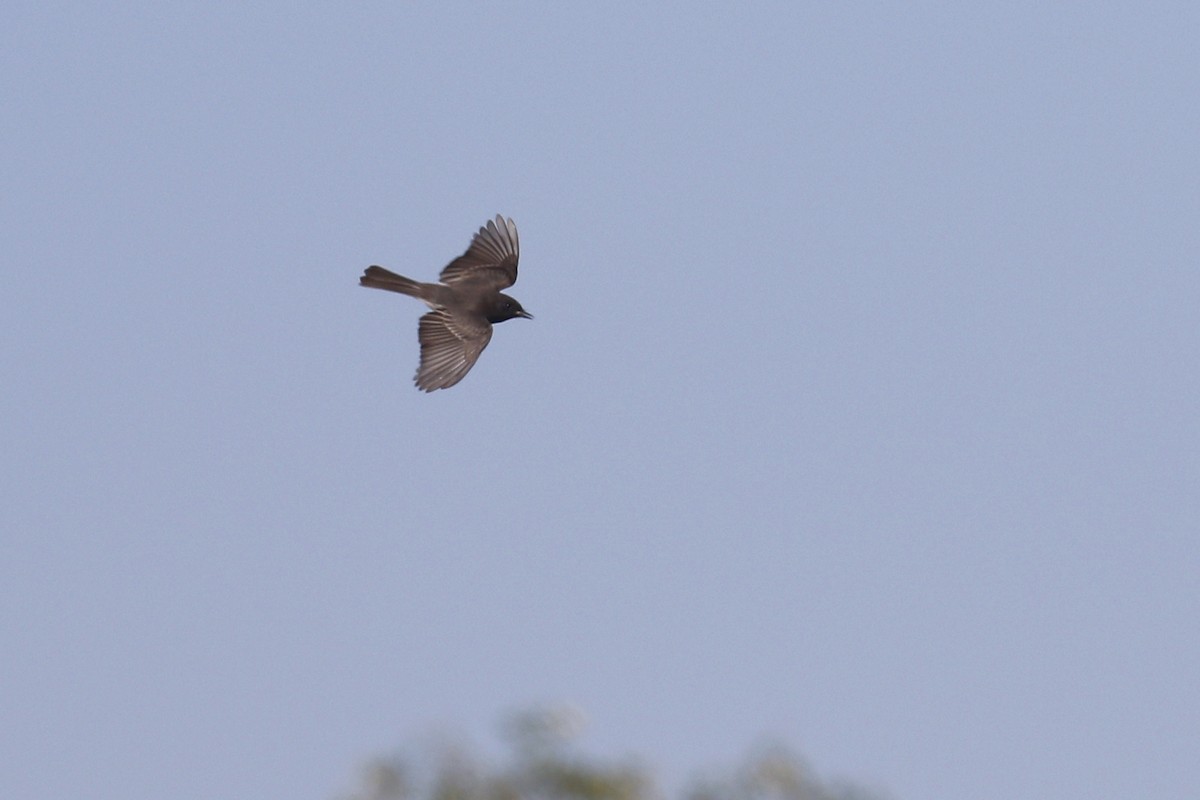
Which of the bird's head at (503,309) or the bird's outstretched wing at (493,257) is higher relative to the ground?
the bird's outstretched wing at (493,257)

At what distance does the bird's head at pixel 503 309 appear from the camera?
23.0 meters

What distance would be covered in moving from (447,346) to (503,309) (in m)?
1.57

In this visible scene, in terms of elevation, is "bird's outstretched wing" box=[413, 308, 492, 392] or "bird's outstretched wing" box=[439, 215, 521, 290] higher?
"bird's outstretched wing" box=[439, 215, 521, 290]

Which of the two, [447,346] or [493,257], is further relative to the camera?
[493,257]

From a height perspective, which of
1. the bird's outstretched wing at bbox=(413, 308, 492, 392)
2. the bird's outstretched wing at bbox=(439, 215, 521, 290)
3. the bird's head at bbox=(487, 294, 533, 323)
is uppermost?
the bird's outstretched wing at bbox=(439, 215, 521, 290)

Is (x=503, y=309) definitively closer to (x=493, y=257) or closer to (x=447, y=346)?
(x=493, y=257)

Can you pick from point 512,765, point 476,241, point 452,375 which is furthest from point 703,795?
point 476,241

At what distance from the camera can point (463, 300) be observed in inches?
893

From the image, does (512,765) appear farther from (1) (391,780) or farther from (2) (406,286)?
(2) (406,286)

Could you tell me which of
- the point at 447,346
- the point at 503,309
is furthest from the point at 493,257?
the point at 447,346

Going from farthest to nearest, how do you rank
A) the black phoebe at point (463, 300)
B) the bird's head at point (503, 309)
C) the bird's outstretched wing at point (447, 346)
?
the bird's head at point (503, 309) < the black phoebe at point (463, 300) < the bird's outstretched wing at point (447, 346)

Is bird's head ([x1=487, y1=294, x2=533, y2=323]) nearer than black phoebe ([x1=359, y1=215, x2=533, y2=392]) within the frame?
No

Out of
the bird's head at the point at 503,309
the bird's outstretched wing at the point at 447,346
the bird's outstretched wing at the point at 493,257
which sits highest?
the bird's outstretched wing at the point at 493,257

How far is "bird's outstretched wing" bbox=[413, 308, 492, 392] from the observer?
69.6 ft
